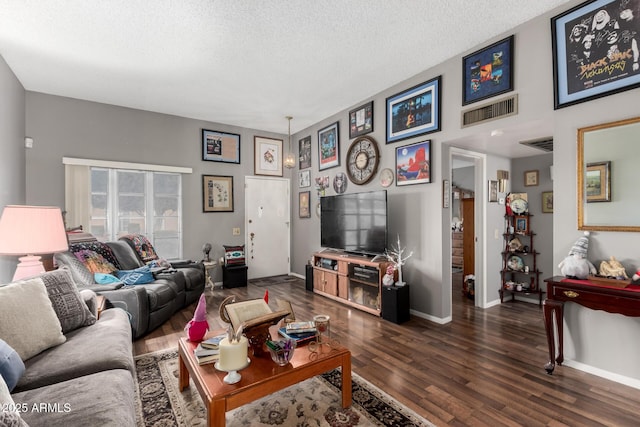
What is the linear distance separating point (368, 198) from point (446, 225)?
999mm

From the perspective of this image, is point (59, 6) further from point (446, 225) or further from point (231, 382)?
point (446, 225)

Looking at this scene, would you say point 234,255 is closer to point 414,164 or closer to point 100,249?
point 100,249

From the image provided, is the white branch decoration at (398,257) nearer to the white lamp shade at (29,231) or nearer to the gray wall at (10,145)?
the white lamp shade at (29,231)

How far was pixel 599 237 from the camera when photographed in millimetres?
2268

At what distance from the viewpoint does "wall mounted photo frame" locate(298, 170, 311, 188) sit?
5.56 m

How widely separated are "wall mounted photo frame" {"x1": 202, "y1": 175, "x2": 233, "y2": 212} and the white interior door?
0.32 m

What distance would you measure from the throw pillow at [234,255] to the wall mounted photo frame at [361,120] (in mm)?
2683

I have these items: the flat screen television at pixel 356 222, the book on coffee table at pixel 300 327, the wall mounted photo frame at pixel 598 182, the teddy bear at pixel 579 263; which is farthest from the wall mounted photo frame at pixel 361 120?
the book on coffee table at pixel 300 327

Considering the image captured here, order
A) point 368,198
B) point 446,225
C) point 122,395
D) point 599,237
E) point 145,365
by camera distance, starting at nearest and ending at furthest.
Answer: point 122,395, point 599,237, point 145,365, point 446,225, point 368,198

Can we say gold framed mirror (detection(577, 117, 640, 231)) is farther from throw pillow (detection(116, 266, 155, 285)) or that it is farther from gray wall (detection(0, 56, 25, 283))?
gray wall (detection(0, 56, 25, 283))

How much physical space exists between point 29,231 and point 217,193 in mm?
3030

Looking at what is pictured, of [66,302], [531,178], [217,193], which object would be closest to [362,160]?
[531,178]

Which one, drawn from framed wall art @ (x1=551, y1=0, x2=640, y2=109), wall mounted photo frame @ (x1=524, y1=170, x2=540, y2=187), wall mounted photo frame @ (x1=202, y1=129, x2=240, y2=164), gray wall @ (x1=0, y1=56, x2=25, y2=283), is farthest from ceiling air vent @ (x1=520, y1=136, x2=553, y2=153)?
gray wall @ (x1=0, y1=56, x2=25, y2=283)

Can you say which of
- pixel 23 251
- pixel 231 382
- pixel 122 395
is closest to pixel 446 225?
pixel 231 382
